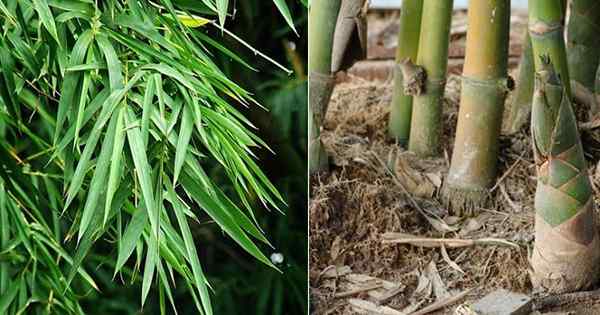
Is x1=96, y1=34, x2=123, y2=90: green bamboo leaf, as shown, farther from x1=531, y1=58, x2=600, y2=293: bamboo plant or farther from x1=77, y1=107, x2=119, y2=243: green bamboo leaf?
x1=531, y1=58, x2=600, y2=293: bamboo plant

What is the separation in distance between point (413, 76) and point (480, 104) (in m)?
0.14

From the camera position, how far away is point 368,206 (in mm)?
A: 1900

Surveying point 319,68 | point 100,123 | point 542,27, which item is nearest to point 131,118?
A: point 100,123

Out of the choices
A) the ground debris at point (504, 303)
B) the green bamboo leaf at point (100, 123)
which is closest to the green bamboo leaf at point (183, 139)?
the green bamboo leaf at point (100, 123)

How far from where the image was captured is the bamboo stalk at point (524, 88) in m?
1.76

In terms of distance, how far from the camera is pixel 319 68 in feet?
6.31

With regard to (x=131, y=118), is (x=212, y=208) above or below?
below

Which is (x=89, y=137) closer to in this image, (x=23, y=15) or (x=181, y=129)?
(x=181, y=129)

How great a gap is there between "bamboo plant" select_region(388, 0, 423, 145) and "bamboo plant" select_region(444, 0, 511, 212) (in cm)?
10

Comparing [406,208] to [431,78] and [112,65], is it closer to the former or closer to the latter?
[431,78]

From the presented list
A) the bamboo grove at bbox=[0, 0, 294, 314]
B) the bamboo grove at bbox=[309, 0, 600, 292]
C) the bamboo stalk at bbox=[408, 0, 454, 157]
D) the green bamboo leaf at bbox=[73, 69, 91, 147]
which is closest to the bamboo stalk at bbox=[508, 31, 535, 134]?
the bamboo grove at bbox=[309, 0, 600, 292]

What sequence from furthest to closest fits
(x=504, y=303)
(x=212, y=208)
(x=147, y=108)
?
1. (x=504, y=303)
2. (x=212, y=208)
3. (x=147, y=108)

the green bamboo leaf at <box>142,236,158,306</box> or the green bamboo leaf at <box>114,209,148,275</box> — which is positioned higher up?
the green bamboo leaf at <box>114,209,148,275</box>

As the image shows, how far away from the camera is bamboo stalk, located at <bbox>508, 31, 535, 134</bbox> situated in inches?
69.5
